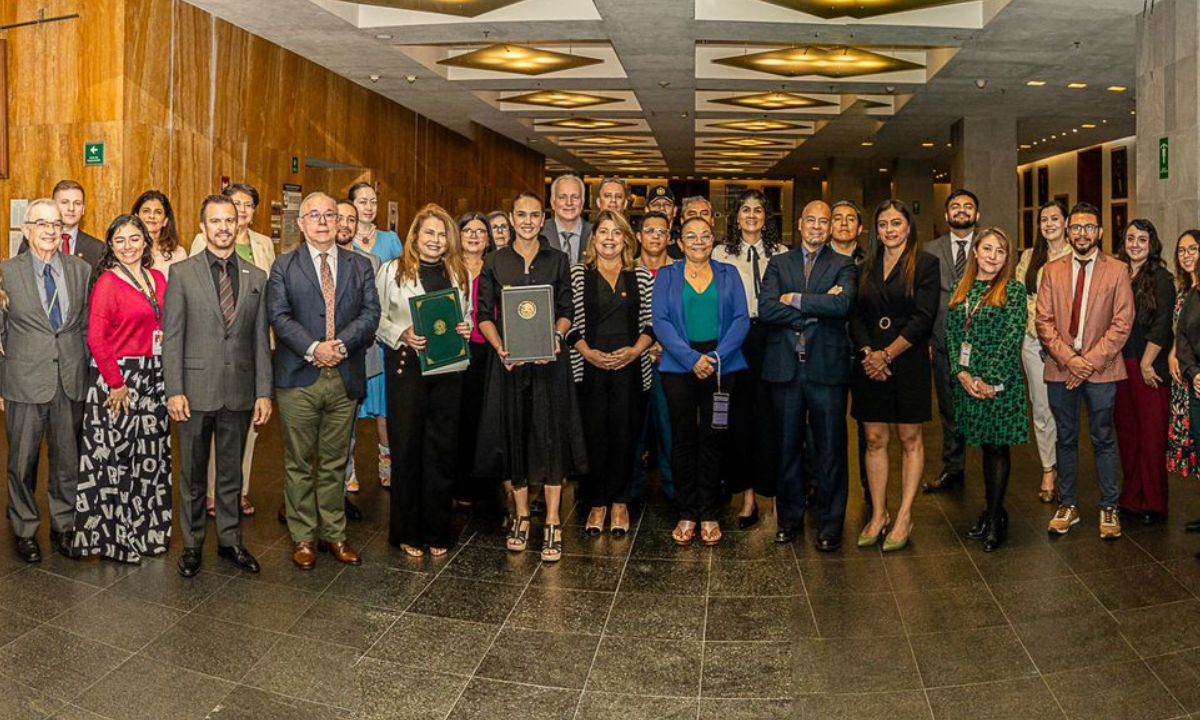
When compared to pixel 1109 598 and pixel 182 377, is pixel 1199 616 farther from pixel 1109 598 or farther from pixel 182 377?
pixel 182 377

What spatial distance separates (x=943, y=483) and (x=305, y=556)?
13.8 feet

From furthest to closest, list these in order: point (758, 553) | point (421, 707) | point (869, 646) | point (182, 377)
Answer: point (758, 553)
point (182, 377)
point (869, 646)
point (421, 707)

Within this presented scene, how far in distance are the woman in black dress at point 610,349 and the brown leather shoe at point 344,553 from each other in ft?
4.36

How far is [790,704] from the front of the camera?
3475mm

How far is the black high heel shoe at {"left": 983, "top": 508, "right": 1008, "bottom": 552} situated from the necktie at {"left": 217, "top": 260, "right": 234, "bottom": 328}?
4.08 metres

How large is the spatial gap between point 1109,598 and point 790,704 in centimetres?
199

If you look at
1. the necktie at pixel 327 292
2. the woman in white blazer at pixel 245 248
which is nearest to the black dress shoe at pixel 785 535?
the necktie at pixel 327 292

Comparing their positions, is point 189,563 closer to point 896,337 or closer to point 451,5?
point 896,337

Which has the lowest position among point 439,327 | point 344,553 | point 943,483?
point 344,553

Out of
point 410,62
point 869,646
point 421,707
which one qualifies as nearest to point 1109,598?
point 869,646

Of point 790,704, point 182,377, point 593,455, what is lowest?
point 790,704

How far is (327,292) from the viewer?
4938mm

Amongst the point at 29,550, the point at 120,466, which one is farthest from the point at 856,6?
the point at 29,550

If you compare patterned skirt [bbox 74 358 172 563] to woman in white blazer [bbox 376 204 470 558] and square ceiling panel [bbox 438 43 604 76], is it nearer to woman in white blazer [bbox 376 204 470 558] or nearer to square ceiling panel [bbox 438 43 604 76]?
woman in white blazer [bbox 376 204 470 558]
